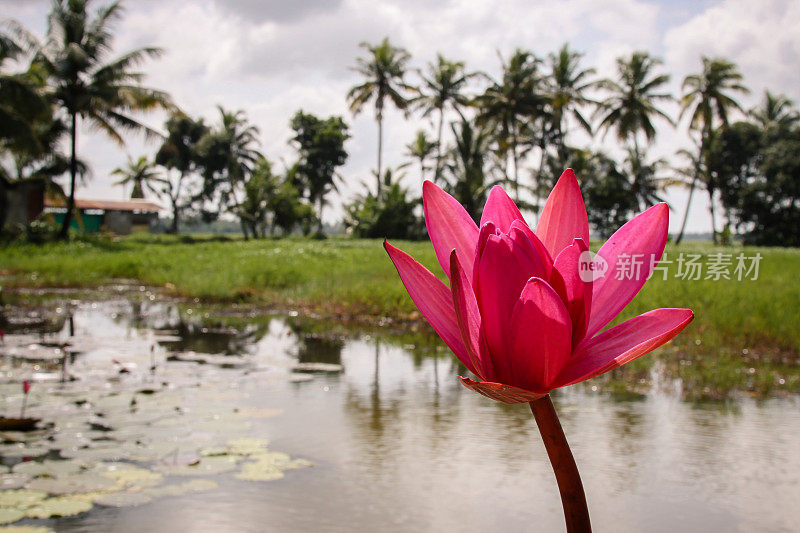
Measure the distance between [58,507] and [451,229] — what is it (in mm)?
2322

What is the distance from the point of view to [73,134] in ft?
53.7

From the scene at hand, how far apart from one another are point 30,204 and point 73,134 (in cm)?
484

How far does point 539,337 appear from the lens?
0.90 ft

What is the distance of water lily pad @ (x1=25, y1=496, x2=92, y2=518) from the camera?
2084 mm

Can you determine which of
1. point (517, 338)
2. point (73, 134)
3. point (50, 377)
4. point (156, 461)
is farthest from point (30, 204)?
point (517, 338)

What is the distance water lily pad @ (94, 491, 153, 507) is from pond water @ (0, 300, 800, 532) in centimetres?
1

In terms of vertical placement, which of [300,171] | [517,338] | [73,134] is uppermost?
[300,171]

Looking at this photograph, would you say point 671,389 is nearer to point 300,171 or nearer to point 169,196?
point 300,171

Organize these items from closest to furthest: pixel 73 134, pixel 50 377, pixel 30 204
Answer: pixel 50 377 < pixel 73 134 < pixel 30 204

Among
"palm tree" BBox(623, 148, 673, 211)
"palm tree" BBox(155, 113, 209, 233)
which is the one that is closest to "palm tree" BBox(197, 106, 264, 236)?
"palm tree" BBox(155, 113, 209, 233)

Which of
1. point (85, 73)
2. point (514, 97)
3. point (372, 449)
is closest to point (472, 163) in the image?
point (514, 97)

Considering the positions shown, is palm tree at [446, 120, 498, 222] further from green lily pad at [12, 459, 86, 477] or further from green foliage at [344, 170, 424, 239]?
green lily pad at [12, 459, 86, 477]

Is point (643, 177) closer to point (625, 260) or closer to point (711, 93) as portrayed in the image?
point (711, 93)

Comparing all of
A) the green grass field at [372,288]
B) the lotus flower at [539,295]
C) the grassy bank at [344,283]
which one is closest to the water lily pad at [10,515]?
the green grass field at [372,288]
